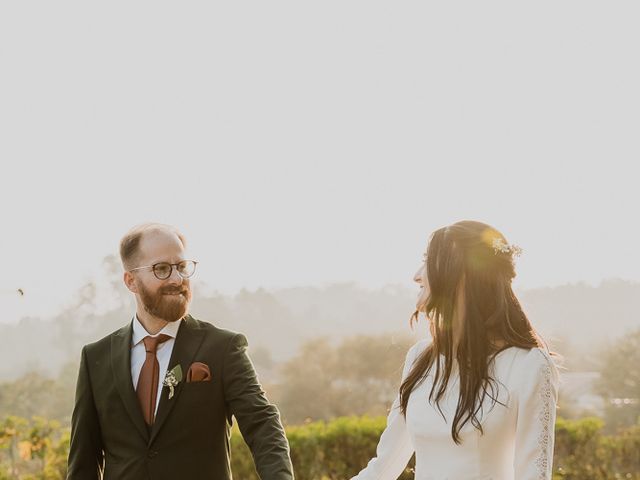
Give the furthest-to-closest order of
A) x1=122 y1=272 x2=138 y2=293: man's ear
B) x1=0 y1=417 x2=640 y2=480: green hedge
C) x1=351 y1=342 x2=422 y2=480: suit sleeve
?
x1=0 y1=417 x2=640 y2=480: green hedge, x1=122 y1=272 x2=138 y2=293: man's ear, x1=351 y1=342 x2=422 y2=480: suit sleeve

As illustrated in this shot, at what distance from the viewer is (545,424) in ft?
10.2

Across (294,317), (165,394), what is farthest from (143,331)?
(294,317)

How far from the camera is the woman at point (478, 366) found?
3188mm

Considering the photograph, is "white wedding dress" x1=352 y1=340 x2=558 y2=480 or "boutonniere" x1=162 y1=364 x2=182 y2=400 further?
"boutonniere" x1=162 y1=364 x2=182 y2=400

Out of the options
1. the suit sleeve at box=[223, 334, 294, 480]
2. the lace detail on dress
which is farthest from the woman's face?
the suit sleeve at box=[223, 334, 294, 480]

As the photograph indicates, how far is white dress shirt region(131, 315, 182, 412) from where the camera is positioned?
3746 millimetres

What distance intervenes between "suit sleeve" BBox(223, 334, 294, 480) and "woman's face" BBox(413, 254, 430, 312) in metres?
0.82

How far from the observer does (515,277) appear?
3.39m

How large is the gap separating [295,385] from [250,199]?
8446 mm

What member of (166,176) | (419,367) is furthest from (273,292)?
(419,367)

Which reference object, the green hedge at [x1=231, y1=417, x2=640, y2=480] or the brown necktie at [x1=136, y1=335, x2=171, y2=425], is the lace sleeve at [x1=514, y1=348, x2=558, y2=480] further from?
the green hedge at [x1=231, y1=417, x2=640, y2=480]

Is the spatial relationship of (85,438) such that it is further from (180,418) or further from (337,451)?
(337,451)

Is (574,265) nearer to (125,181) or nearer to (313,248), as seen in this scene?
(313,248)

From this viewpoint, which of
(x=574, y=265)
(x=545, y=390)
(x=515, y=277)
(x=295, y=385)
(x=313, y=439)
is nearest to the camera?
(x=545, y=390)
